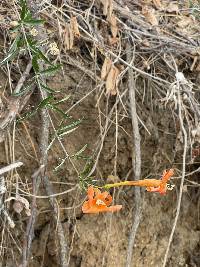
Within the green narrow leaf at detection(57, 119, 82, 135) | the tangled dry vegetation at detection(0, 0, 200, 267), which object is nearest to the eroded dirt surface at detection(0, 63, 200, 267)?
the tangled dry vegetation at detection(0, 0, 200, 267)

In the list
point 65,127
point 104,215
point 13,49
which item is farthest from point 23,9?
point 104,215

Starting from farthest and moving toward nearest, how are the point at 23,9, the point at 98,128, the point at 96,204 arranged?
the point at 98,128 < the point at 23,9 < the point at 96,204

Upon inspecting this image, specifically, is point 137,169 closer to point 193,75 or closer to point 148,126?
point 148,126

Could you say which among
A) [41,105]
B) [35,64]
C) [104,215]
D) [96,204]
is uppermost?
[35,64]

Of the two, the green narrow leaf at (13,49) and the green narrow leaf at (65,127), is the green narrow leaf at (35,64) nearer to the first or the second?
the green narrow leaf at (13,49)

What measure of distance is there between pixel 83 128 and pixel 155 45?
0.44 metres

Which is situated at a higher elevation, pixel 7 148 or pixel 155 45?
pixel 155 45

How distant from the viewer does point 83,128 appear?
1.98 meters

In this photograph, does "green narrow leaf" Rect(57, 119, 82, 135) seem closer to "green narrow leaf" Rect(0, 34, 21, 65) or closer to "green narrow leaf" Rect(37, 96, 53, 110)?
"green narrow leaf" Rect(37, 96, 53, 110)

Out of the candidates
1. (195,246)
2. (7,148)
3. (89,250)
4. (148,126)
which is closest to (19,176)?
(7,148)

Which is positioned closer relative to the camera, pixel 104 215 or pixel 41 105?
pixel 41 105

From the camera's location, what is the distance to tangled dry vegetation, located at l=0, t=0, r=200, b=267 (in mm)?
1732

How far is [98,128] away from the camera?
1.99 metres

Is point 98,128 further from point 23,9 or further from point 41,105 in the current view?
point 23,9
